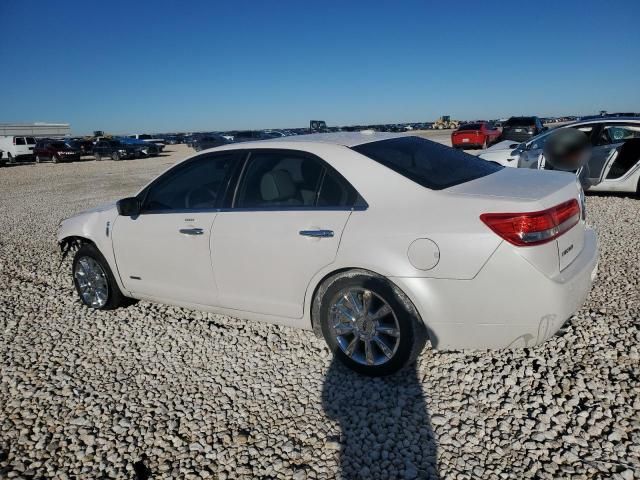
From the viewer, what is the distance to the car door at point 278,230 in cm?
288

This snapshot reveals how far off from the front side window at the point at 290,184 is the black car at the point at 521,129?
19623 mm

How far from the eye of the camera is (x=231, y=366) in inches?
129

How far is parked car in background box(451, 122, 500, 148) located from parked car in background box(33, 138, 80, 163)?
26046 mm

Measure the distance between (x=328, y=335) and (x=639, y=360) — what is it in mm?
2032

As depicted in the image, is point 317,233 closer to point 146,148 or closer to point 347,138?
point 347,138

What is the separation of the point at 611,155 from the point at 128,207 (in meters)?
7.85

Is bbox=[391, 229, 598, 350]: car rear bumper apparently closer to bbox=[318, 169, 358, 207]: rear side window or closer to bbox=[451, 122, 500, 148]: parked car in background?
bbox=[318, 169, 358, 207]: rear side window

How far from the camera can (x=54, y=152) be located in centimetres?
3186

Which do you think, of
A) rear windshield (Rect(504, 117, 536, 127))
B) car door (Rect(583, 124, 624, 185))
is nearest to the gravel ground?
car door (Rect(583, 124, 624, 185))

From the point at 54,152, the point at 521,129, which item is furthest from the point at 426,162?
the point at 54,152

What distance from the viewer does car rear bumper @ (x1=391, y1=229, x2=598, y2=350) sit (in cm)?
240

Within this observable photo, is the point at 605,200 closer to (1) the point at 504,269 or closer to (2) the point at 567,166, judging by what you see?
(2) the point at 567,166

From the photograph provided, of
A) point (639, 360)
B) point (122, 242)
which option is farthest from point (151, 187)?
point (639, 360)

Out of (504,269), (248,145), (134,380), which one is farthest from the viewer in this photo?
(248,145)
